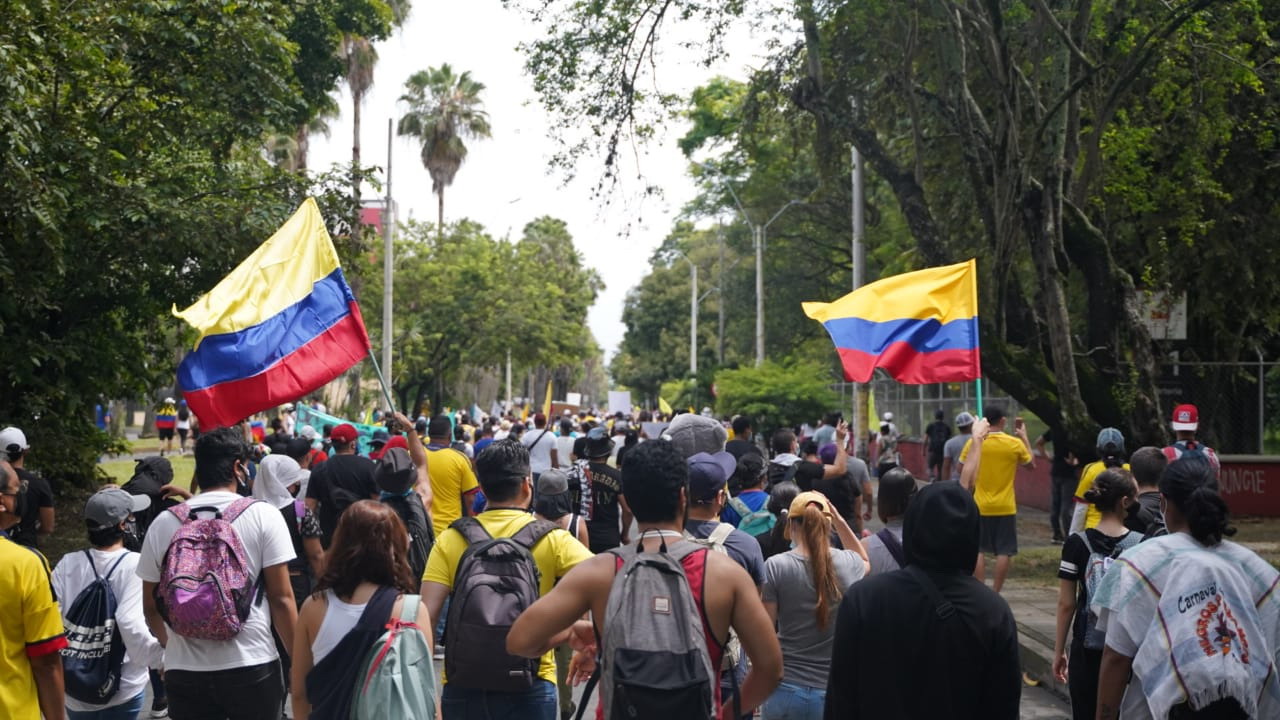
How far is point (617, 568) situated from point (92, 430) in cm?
1719

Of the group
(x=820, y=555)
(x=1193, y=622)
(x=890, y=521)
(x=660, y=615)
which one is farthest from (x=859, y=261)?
(x=660, y=615)

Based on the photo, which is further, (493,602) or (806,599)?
(806,599)

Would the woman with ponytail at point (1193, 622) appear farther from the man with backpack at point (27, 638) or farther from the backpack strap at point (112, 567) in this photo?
the backpack strap at point (112, 567)

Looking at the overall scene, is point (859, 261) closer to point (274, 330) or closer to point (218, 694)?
point (274, 330)

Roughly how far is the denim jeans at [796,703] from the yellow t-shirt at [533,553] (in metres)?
0.92

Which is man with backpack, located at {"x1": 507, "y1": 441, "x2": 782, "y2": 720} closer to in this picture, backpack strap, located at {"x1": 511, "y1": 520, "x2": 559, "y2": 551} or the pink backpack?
backpack strap, located at {"x1": 511, "y1": 520, "x2": 559, "y2": 551}

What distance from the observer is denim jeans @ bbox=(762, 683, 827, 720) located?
17.7 ft

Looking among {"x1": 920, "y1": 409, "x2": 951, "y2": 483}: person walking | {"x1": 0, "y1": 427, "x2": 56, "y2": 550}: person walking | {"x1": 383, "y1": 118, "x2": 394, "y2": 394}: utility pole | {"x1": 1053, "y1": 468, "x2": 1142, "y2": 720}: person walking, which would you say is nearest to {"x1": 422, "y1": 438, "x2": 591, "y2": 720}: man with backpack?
{"x1": 1053, "y1": 468, "x2": 1142, "y2": 720}: person walking

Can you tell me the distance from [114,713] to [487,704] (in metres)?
1.88

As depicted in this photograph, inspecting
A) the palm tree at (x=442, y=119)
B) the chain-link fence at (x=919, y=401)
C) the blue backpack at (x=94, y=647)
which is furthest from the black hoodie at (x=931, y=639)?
the palm tree at (x=442, y=119)

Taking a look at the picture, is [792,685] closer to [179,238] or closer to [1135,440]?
[1135,440]

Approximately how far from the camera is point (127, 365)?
748 inches

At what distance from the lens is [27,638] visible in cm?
462

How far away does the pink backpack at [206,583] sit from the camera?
5148 millimetres
